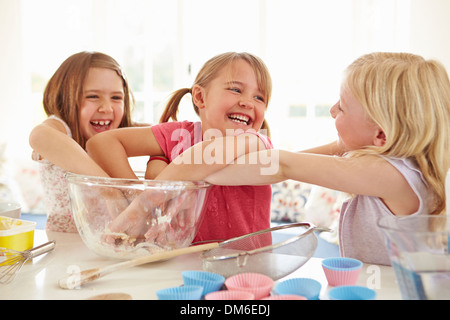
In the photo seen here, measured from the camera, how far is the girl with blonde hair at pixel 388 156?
845mm

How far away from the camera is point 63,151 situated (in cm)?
114

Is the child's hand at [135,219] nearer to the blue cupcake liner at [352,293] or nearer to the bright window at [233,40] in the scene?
the blue cupcake liner at [352,293]

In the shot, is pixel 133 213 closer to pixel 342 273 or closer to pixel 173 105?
pixel 342 273

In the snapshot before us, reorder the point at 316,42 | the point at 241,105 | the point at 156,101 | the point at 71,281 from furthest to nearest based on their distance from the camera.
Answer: the point at 156,101 → the point at 316,42 → the point at 241,105 → the point at 71,281

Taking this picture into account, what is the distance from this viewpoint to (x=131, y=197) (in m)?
0.81

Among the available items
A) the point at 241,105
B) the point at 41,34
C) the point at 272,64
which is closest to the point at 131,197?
the point at 241,105

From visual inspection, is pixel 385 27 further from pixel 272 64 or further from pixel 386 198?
pixel 386 198

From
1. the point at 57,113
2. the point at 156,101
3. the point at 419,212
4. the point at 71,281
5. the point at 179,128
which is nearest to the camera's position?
the point at 71,281

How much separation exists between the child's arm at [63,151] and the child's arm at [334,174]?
0.35m

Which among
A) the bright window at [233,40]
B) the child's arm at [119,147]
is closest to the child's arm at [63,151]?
the child's arm at [119,147]

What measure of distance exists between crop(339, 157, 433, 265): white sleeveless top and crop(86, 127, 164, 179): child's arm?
1.79 feet

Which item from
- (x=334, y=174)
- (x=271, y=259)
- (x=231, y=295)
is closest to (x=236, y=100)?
(x=334, y=174)

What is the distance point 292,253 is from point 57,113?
0.99m

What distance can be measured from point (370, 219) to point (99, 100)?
0.89 meters
